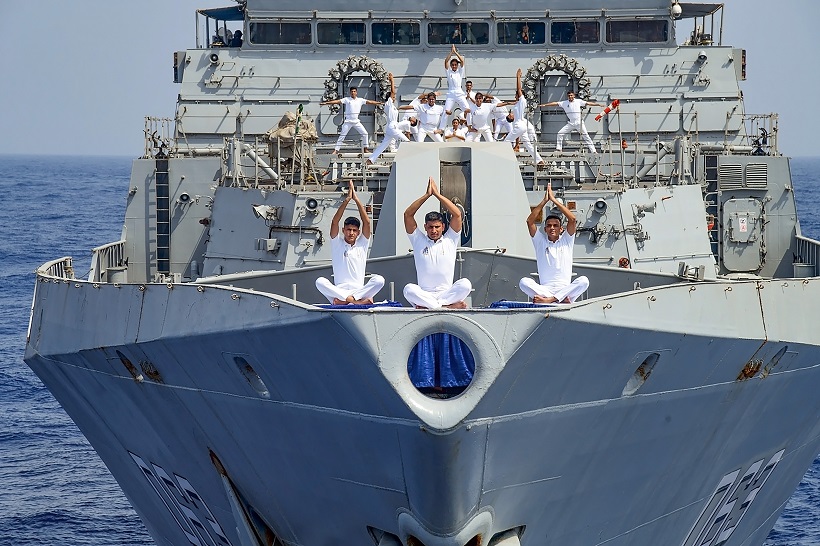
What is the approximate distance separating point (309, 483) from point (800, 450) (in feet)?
23.2

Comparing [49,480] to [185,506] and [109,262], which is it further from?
[185,506]

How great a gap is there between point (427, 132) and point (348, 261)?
6.79m

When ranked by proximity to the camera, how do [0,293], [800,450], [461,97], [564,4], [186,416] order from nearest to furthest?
[186,416] → [800,450] → [461,97] → [564,4] → [0,293]

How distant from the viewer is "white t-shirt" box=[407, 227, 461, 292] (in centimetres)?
1205

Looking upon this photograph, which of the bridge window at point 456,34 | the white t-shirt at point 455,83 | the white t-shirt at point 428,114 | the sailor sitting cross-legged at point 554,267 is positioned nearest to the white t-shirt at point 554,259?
the sailor sitting cross-legged at point 554,267

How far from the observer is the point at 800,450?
17016 millimetres

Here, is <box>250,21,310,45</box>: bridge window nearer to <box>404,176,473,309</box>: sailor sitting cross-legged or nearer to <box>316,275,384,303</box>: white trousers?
<box>316,275,384,303</box>: white trousers

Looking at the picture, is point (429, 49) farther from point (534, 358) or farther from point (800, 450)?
point (534, 358)

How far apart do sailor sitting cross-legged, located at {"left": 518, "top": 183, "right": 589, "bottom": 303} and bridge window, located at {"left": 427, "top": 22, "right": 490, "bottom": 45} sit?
1204cm

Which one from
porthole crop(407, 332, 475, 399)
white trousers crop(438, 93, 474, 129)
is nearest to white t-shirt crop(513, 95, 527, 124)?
white trousers crop(438, 93, 474, 129)

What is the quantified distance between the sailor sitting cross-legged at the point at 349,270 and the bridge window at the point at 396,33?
1202 centimetres

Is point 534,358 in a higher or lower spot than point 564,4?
lower

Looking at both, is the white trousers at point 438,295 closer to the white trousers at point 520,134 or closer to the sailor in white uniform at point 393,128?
the sailor in white uniform at point 393,128

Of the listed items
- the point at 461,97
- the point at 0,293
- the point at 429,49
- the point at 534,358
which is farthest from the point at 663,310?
Result: the point at 0,293
